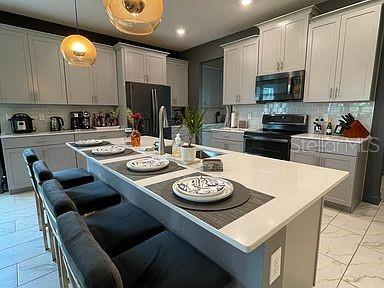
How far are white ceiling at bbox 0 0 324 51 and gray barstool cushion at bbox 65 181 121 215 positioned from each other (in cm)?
273

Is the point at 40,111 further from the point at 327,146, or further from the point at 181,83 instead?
the point at 327,146

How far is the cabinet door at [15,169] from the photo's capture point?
3.25m

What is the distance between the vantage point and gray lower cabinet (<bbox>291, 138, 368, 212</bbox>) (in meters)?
2.63

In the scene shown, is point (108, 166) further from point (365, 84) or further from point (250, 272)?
point (365, 84)

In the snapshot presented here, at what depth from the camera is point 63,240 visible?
0.75 m

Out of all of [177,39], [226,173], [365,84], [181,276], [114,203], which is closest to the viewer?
[181,276]

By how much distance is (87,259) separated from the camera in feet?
2.02

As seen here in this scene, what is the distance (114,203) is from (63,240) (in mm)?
1168

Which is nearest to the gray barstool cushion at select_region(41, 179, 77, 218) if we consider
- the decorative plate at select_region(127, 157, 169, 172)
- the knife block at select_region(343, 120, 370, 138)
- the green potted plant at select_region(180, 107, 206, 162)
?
the decorative plate at select_region(127, 157, 169, 172)

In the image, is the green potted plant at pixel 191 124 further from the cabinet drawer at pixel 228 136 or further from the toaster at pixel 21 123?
the toaster at pixel 21 123

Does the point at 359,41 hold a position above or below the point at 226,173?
above

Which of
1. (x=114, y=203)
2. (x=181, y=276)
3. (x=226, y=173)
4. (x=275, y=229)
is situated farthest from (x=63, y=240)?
(x=114, y=203)

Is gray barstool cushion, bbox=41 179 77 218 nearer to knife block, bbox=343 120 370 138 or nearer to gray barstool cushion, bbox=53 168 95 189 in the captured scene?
gray barstool cushion, bbox=53 168 95 189

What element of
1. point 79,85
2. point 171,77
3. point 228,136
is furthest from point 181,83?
point 79,85
